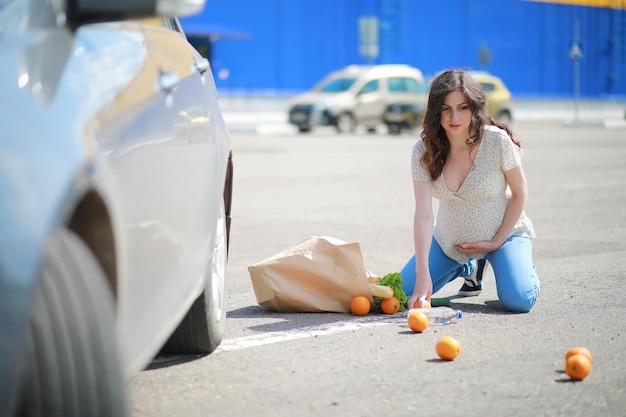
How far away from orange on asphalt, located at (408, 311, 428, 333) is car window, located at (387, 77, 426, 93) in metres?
26.0

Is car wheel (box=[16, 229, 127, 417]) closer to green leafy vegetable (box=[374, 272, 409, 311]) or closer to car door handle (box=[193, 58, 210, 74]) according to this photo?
car door handle (box=[193, 58, 210, 74])

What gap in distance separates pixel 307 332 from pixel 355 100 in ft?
83.1

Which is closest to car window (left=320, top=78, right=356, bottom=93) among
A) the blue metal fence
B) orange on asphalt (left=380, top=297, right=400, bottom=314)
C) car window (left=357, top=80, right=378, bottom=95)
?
car window (left=357, top=80, right=378, bottom=95)

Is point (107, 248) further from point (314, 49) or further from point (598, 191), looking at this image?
point (314, 49)

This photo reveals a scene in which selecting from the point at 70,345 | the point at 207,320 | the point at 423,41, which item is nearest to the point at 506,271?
the point at 207,320

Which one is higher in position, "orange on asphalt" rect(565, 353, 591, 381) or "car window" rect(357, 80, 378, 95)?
"orange on asphalt" rect(565, 353, 591, 381)

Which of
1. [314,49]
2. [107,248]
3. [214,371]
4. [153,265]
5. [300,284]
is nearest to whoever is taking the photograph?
[107,248]

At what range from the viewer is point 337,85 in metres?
31.1

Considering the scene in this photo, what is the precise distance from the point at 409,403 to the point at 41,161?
1995mm

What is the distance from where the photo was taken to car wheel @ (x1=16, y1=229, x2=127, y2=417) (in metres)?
2.23

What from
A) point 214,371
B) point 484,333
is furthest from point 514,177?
point 214,371

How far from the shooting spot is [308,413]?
3.68 meters

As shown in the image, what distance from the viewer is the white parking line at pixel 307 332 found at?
4.84 m

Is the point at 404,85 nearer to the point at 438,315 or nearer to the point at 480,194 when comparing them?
the point at 480,194
